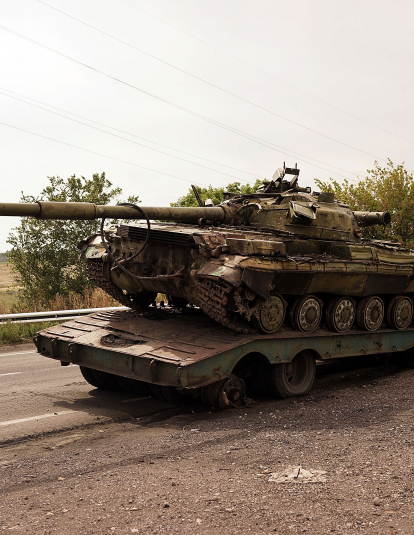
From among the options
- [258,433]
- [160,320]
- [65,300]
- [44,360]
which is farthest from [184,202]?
[258,433]

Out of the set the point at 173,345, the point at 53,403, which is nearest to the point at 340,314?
the point at 173,345

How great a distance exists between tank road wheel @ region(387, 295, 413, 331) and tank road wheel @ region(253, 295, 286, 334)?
10.0ft

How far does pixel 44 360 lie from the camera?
13398 mm

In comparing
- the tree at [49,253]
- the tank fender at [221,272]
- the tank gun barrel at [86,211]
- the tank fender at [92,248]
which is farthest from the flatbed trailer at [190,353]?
the tree at [49,253]

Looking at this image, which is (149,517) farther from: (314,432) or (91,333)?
(91,333)

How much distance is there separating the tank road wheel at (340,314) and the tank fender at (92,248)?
12.8 ft

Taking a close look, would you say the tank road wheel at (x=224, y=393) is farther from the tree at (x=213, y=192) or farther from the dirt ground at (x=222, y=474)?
the tree at (x=213, y=192)

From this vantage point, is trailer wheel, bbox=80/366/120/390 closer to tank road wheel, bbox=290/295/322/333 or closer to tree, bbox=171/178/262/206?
tank road wheel, bbox=290/295/322/333

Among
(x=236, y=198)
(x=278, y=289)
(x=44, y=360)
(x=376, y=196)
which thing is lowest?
(x=44, y=360)

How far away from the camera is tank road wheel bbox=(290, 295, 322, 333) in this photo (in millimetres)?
9984

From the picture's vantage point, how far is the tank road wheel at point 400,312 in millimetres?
11852

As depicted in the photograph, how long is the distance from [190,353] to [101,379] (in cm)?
252

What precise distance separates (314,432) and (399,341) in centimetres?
488

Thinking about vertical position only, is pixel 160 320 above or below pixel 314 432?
above
